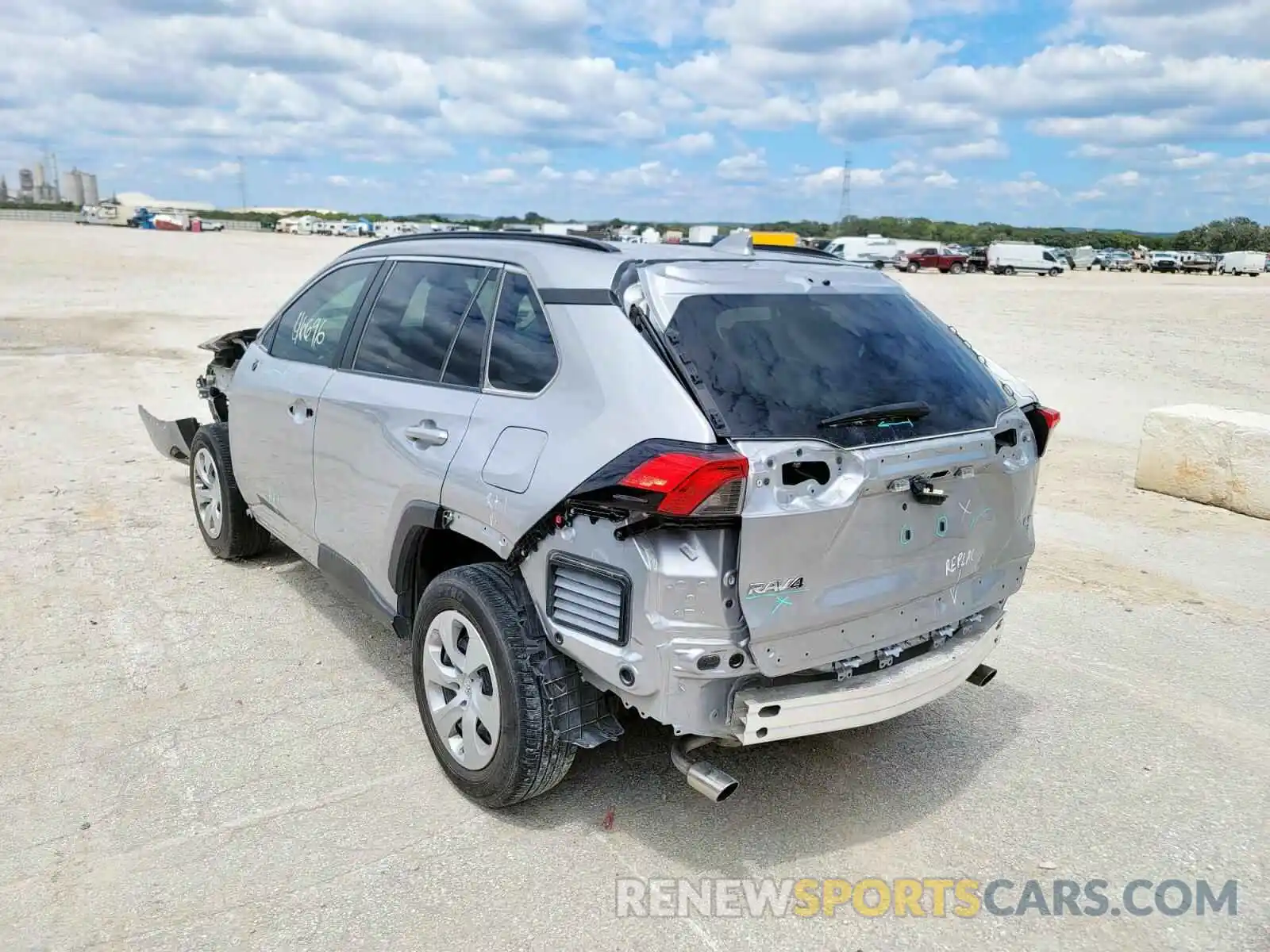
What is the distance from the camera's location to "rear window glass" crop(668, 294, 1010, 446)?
2988 millimetres

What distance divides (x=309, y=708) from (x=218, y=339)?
3138mm

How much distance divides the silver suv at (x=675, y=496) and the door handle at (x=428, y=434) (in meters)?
0.01

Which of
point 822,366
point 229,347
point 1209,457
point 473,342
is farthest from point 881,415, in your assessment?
point 1209,457

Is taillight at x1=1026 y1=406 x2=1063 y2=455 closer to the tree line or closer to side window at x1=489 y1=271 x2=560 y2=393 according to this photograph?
side window at x1=489 y1=271 x2=560 y2=393

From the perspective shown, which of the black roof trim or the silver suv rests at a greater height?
the black roof trim

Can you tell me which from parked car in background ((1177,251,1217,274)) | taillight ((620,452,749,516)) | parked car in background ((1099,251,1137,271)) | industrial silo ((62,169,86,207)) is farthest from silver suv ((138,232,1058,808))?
industrial silo ((62,169,86,207))

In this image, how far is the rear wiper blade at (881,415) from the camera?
3047mm

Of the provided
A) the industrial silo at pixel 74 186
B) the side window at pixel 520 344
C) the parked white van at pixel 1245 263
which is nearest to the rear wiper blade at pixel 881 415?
the side window at pixel 520 344

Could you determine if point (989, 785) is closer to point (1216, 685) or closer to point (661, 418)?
point (1216, 685)

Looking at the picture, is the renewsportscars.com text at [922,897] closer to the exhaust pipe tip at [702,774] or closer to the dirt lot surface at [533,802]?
the dirt lot surface at [533,802]

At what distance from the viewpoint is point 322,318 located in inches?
191

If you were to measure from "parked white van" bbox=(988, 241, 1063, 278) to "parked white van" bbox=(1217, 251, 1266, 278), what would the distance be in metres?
12.6

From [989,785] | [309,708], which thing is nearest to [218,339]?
[309,708]

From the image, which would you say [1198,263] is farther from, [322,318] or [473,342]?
[473,342]
